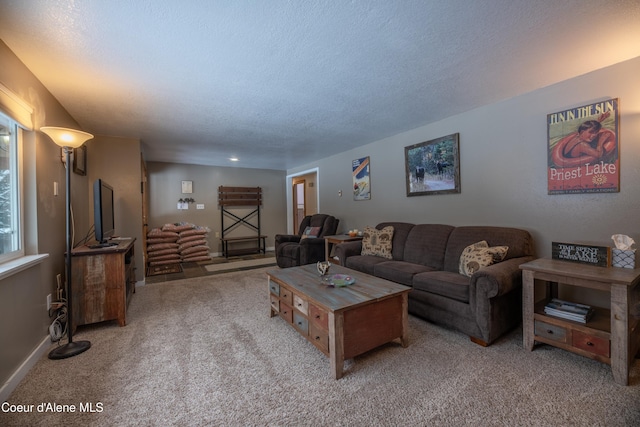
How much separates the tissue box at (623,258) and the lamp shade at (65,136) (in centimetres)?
424

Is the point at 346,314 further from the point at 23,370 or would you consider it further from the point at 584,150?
the point at 584,150

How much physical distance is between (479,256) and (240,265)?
428 centimetres

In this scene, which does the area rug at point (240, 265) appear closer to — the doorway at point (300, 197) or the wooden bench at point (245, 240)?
the wooden bench at point (245, 240)

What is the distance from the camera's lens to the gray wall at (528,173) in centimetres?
206

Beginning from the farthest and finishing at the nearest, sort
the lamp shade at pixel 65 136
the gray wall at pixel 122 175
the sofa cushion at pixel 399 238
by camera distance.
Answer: the gray wall at pixel 122 175, the sofa cushion at pixel 399 238, the lamp shade at pixel 65 136

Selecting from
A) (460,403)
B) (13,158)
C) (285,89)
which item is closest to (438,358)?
(460,403)

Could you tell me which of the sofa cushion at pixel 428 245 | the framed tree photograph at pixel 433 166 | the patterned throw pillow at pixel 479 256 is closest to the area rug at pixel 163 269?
the sofa cushion at pixel 428 245

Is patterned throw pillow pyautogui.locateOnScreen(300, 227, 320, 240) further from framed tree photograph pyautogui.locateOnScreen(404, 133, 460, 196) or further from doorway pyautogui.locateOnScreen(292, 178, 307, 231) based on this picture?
doorway pyautogui.locateOnScreen(292, 178, 307, 231)

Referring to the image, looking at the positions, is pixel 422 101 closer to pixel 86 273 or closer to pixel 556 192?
pixel 556 192

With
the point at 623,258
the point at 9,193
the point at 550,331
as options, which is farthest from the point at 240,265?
the point at 623,258

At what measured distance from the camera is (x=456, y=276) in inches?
97.6

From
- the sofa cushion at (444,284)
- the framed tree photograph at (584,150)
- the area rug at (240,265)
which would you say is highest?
the framed tree photograph at (584,150)

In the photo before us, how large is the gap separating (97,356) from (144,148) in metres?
3.61

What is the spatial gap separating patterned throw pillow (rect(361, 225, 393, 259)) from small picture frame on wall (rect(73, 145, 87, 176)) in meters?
3.65
